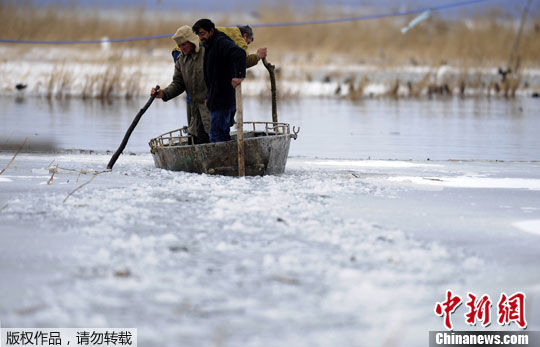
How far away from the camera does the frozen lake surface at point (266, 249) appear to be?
10.6ft

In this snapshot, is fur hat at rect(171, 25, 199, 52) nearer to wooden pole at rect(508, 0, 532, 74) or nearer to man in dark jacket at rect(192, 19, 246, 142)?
man in dark jacket at rect(192, 19, 246, 142)

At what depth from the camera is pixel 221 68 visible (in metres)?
7.29

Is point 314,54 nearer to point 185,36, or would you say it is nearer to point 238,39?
point 238,39

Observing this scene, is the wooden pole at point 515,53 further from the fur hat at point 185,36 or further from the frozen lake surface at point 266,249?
the fur hat at point 185,36

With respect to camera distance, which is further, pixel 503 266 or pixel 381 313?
pixel 503 266

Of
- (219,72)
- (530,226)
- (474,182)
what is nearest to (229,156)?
(219,72)

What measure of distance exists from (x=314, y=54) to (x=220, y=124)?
20.4 metres

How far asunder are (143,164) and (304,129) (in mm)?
5645

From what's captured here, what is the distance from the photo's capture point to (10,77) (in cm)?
2344

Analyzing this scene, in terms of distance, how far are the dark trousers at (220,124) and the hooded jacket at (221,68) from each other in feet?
0.19

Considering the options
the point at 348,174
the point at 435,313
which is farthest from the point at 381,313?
the point at 348,174

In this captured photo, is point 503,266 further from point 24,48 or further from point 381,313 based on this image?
point 24,48

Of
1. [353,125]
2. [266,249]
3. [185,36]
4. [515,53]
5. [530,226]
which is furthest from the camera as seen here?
[515,53]

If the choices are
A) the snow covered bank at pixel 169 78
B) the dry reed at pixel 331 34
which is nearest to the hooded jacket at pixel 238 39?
the snow covered bank at pixel 169 78
